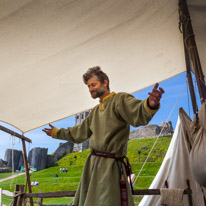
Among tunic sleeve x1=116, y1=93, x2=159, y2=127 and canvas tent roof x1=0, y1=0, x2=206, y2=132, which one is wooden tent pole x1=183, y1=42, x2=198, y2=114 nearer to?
canvas tent roof x1=0, y1=0, x2=206, y2=132

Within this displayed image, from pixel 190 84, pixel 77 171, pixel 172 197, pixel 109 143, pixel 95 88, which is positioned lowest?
pixel 77 171

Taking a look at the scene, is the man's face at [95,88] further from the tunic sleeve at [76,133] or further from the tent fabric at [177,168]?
the tent fabric at [177,168]

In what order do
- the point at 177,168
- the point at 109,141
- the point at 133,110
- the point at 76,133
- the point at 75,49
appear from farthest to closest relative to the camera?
1. the point at 177,168
2. the point at 75,49
3. the point at 76,133
4. the point at 109,141
5. the point at 133,110

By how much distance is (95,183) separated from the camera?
1.10 m

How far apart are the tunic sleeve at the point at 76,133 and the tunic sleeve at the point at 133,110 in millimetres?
317

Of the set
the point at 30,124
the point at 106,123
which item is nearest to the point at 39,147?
the point at 30,124

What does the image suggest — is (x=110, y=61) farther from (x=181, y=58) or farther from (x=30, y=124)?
(x=30, y=124)

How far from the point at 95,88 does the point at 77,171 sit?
19000 millimetres

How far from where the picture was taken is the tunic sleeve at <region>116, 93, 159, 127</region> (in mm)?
966

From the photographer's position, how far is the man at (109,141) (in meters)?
1.01

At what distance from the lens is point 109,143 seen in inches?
45.3

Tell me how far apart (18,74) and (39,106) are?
1.91ft

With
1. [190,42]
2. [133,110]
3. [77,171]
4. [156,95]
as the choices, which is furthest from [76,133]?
[77,171]

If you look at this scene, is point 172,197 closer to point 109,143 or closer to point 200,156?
point 200,156
